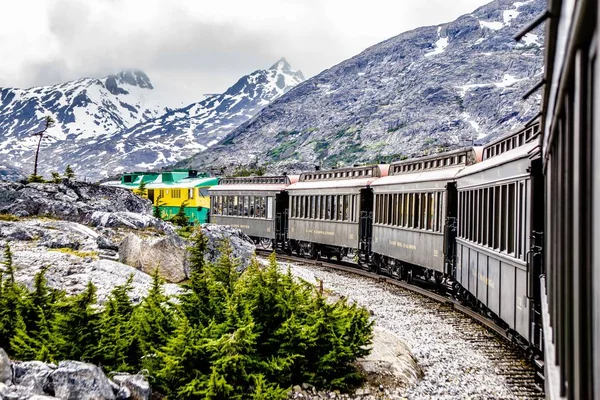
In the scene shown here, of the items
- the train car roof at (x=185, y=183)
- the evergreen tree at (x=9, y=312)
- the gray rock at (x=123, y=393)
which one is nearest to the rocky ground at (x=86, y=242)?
the evergreen tree at (x=9, y=312)

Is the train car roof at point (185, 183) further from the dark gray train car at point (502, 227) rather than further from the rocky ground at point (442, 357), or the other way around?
the dark gray train car at point (502, 227)

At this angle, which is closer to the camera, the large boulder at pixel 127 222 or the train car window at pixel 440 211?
the train car window at pixel 440 211

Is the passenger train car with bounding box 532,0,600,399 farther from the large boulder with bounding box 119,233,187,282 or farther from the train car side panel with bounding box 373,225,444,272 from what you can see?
the large boulder with bounding box 119,233,187,282

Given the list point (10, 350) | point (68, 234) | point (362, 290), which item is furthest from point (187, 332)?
point (68, 234)

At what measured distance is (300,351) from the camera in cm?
800

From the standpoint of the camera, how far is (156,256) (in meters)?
15.0

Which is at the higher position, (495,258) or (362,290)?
(495,258)

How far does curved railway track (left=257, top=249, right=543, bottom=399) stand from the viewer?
26.3 feet

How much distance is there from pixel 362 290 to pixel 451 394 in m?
8.89

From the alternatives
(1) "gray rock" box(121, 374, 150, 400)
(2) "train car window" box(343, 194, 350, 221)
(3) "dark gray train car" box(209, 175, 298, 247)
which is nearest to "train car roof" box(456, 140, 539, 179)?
(1) "gray rock" box(121, 374, 150, 400)

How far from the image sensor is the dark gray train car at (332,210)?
21516 mm

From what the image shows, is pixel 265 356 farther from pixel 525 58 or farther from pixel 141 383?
pixel 525 58

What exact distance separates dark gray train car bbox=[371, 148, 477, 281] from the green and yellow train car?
16032mm

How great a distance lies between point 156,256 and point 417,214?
7.05 meters
